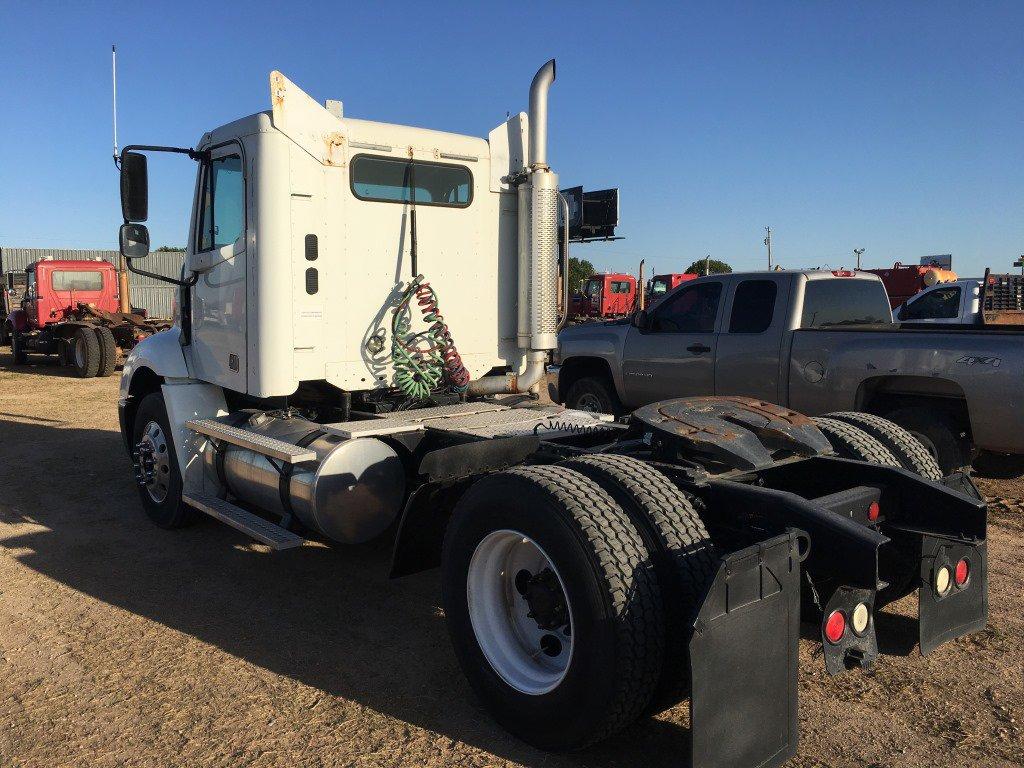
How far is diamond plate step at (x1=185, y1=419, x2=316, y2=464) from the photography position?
4.71 metres

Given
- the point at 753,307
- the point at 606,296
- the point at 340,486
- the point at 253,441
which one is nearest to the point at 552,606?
the point at 340,486

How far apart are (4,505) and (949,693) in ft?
23.2

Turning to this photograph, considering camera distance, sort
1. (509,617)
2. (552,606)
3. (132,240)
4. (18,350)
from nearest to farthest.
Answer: (552,606)
(509,617)
(132,240)
(18,350)

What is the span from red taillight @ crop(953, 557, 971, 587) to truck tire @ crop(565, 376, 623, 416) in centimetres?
564

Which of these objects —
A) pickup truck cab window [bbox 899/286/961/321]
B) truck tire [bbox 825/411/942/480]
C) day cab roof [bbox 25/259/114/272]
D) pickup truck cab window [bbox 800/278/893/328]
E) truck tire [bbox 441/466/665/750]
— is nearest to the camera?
truck tire [bbox 441/466/665/750]

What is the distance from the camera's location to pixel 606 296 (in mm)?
35688

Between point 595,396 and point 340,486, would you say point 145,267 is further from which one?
point 340,486

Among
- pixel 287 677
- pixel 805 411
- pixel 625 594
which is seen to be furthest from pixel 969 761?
pixel 805 411

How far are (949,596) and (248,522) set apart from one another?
146 inches

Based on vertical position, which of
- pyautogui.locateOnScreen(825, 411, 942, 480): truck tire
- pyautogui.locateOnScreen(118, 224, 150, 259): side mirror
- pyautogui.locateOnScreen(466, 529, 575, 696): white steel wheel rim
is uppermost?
pyautogui.locateOnScreen(118, 224, 150, 259): side mirror

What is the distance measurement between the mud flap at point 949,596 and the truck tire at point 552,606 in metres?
1.17

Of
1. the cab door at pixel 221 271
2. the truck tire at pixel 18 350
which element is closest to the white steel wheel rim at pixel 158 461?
the cab door at pixel 221 271

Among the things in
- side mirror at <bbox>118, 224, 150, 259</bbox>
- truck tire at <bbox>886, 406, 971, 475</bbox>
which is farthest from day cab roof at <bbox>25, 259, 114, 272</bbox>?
truck tire at <bbox>886, 406, 971, 475</bbox>

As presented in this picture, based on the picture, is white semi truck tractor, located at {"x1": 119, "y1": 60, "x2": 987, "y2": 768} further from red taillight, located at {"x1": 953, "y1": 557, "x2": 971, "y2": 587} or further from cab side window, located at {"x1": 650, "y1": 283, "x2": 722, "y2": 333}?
cab side window, located at {"x1": 650, "y1": 283, "x2": 722, "y2": 333}
